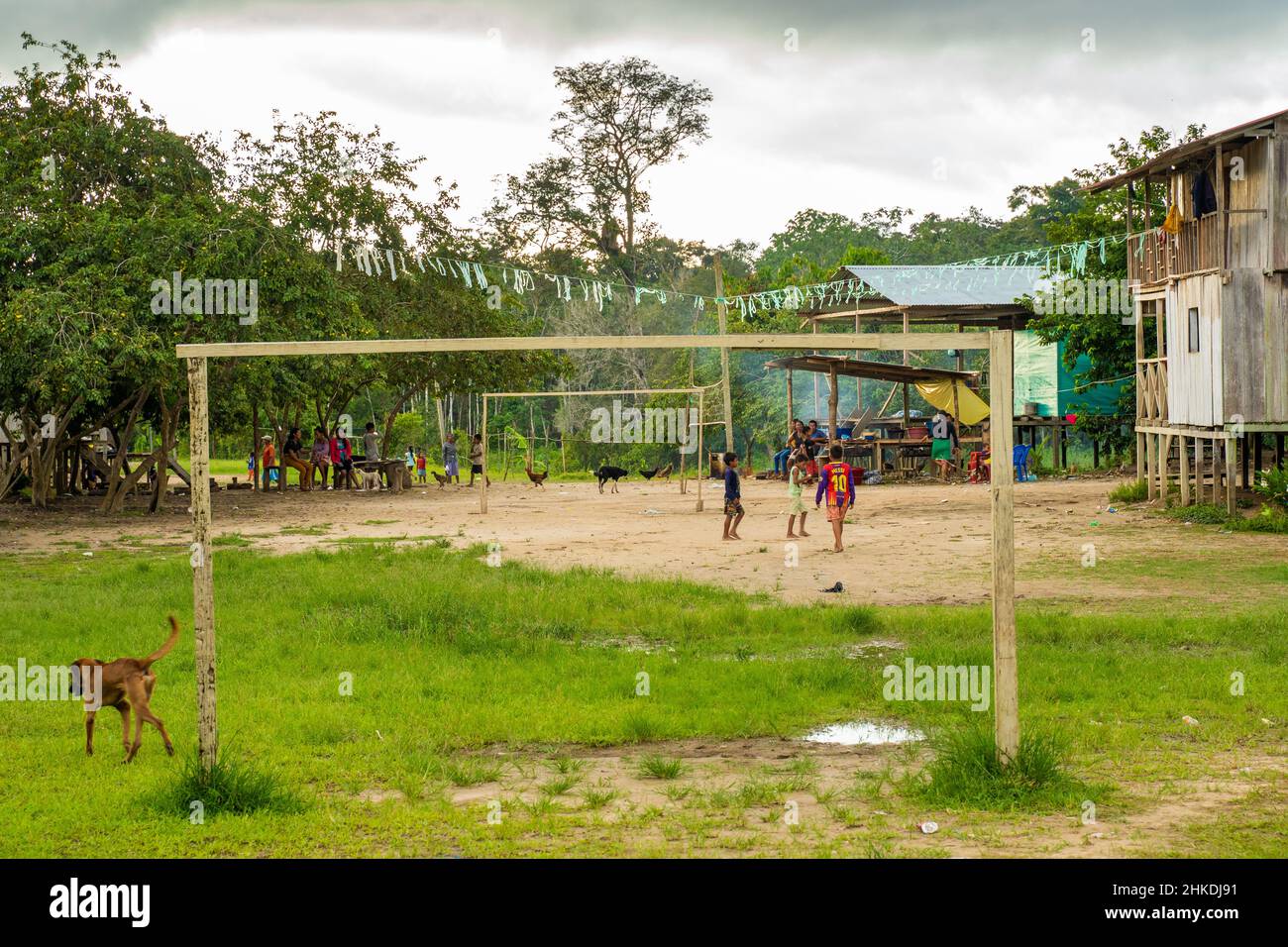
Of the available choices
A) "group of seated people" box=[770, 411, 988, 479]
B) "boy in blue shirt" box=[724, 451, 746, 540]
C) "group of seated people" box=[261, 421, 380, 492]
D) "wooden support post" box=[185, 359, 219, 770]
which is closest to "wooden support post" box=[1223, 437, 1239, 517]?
"boy in blue shirt" box=[724, 451, 746, 540]

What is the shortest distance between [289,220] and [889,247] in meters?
38.4

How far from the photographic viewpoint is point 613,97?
49.1 m

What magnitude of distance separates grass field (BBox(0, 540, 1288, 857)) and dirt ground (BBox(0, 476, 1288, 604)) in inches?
81.2

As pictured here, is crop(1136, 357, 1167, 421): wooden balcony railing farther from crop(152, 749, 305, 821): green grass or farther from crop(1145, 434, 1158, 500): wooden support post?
crop(152, 749, 305, 821): green grass

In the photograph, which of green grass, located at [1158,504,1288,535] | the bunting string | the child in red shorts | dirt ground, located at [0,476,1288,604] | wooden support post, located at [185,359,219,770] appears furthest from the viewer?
the bunting string

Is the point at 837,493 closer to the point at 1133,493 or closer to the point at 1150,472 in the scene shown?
the point at 1150,472

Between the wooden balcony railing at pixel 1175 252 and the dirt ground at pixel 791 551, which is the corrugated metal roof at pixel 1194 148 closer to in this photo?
the wooden balcony railing at pixel 1175 252

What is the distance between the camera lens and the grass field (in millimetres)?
6586

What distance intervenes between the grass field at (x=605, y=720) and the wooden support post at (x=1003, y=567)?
470mm

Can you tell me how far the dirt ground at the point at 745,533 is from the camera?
1570cm

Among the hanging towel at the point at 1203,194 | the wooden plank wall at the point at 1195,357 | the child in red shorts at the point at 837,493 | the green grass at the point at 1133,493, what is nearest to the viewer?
the child in red shorts at the point at 837,493

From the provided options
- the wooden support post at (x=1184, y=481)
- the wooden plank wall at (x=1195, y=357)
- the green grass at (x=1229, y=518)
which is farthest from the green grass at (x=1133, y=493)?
the wooden support post at (x=1184, y=481)
